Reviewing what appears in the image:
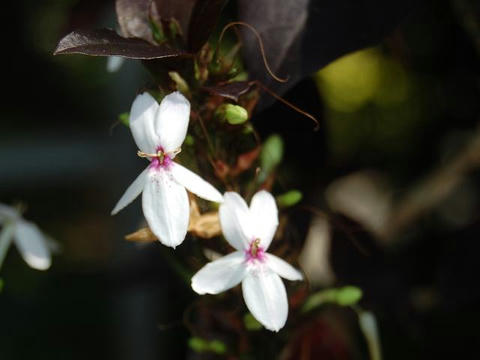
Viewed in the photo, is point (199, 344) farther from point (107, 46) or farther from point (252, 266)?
point (107, 46)

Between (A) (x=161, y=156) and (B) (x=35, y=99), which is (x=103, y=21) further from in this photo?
(B) (x=35, y=99)

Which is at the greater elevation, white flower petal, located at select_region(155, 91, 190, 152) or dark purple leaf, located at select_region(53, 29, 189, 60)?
dark purple leaf, located at select_region(53, 29, 189, 60)

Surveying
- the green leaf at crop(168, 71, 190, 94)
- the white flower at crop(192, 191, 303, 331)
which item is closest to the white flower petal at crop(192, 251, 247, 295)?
the white flower at crop(192, 191, 303, 331)

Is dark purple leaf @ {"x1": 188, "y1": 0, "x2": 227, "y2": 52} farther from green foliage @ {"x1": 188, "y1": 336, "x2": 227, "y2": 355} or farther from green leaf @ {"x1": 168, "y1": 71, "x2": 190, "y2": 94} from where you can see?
green foliage @ {"x1": 188, "y1": 336, "x2": 227, "y2": 355}

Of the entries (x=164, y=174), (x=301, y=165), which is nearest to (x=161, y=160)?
(x=164, y=174)

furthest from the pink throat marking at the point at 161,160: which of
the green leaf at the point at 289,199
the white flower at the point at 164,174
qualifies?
the green leaf at the point at 289,199

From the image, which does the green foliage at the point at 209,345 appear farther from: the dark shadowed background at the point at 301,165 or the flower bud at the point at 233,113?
the flower bud at the point at 233,113
